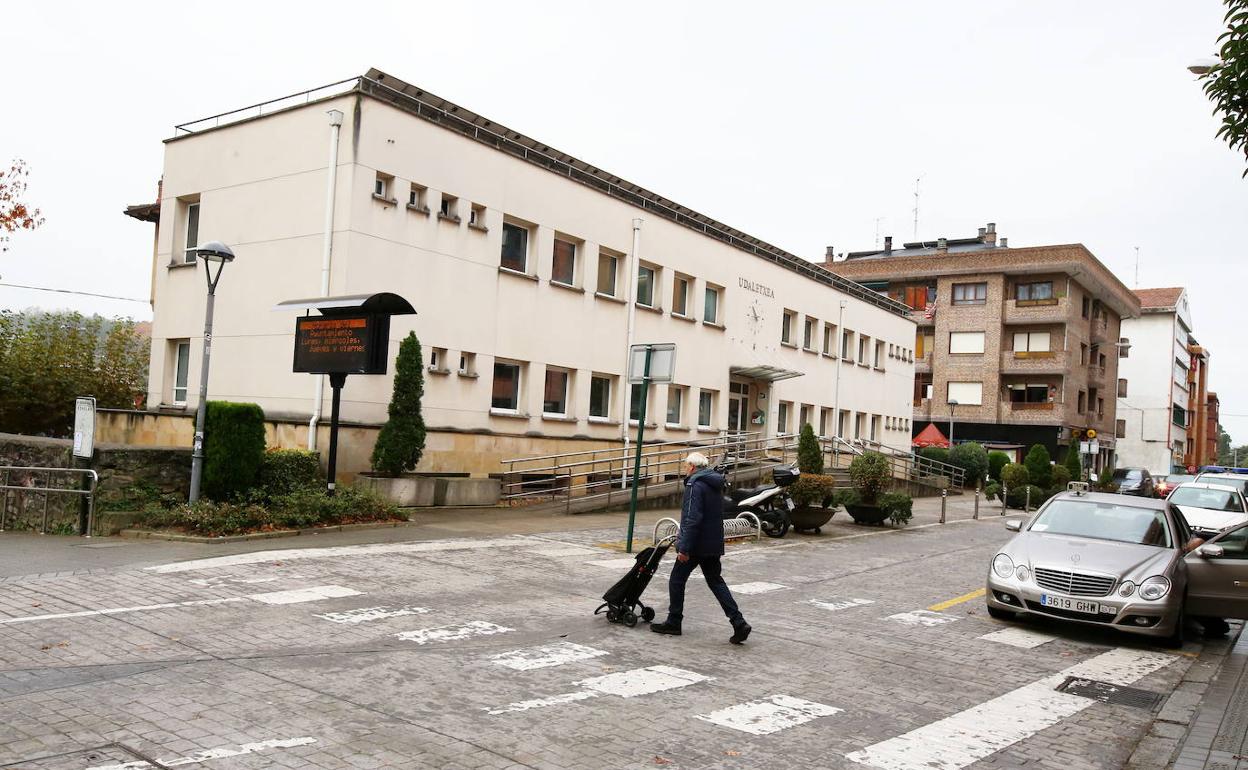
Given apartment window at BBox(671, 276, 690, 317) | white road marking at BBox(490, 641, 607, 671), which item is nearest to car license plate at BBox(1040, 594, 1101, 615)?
white road marking at BBox(490, 641, 607, 671)

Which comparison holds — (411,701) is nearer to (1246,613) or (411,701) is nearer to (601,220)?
(1246,613)

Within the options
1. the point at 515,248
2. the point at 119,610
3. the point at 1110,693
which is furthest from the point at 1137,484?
the point at 119,610

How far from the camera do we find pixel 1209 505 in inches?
851

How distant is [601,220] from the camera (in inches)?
1017

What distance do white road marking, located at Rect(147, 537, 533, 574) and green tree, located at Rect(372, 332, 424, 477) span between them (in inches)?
168

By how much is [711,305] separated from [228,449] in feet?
61.8

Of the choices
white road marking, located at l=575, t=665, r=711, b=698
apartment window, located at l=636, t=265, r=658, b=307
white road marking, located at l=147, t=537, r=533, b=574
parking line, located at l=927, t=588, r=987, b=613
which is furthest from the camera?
apartment window, located at l=636, t=265, r=658, b=307

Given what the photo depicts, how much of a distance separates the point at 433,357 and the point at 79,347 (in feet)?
50.1

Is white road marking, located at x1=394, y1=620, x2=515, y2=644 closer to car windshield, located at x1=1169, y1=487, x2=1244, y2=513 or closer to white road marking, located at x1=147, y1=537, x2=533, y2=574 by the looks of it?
white road marking, located at x1=147, y1=537, x2=533, y2=574

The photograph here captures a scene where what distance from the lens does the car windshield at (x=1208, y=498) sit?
70.6 ft

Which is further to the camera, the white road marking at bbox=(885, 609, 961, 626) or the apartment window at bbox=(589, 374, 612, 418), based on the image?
the apartment window at bbox=(589, 374, 612, 418)

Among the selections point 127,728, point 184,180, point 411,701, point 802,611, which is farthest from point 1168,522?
point 184,180

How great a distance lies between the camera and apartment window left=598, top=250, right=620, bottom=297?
26.3 metres

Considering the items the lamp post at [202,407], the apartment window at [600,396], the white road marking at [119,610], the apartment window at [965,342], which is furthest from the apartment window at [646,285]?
the apartment window at [965,342]
